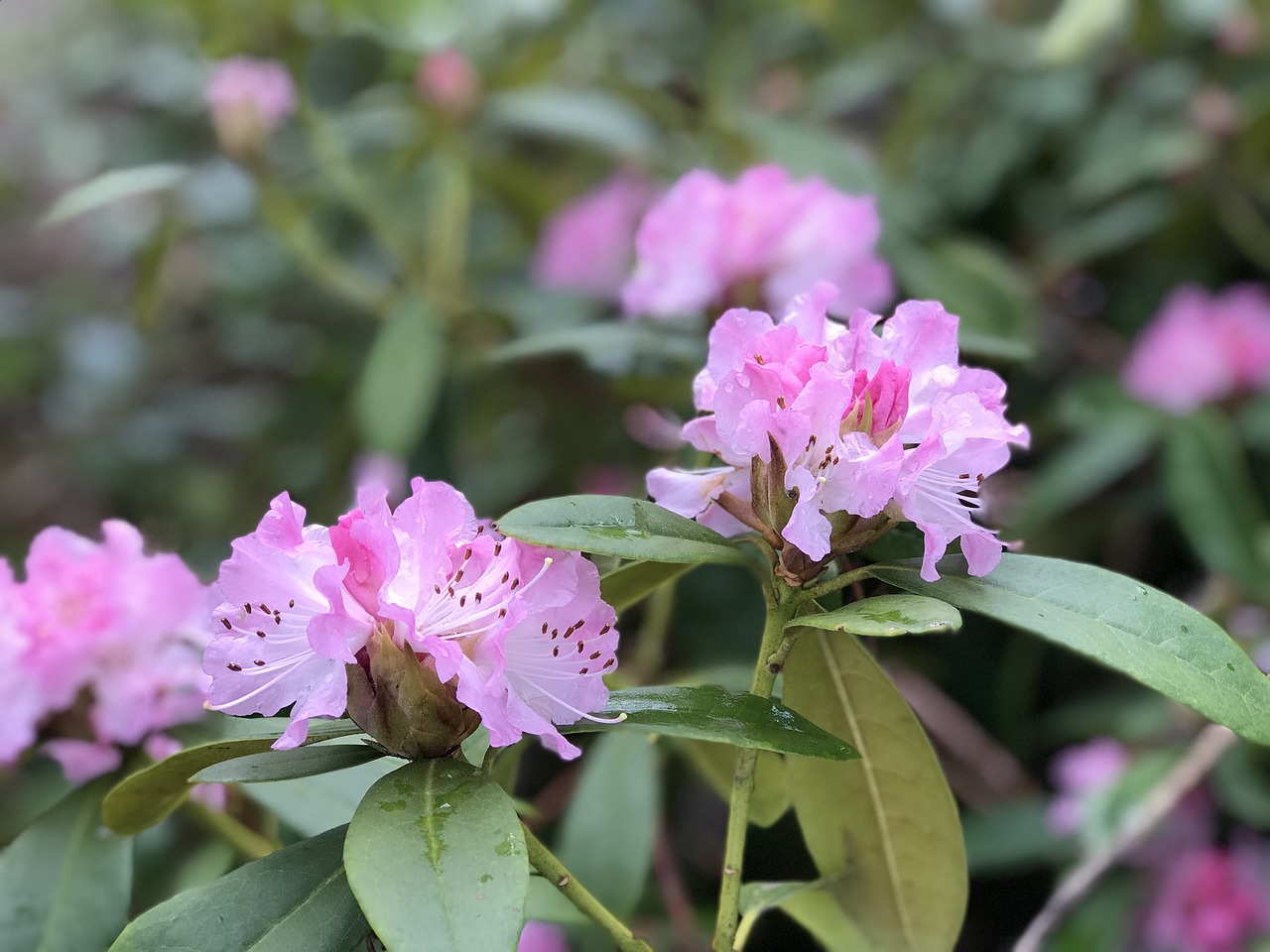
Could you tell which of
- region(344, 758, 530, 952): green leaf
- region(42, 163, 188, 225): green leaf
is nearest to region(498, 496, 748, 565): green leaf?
region(344, 758, 530, 952): green leaf

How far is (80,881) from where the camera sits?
0.81 meters

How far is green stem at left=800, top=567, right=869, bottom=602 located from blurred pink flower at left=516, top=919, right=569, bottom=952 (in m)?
0.92

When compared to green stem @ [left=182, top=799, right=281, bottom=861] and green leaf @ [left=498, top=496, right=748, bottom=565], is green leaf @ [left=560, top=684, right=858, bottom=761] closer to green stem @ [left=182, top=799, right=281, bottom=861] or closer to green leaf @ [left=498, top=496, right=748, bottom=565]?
green leaf @ [left=498, top=496, right=748, bottom=565]

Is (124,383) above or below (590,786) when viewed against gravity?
below

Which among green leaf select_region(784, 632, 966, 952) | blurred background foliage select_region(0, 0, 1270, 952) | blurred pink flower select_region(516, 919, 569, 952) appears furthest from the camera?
blurred background foliage select_region(0, 0, 1270, 952)

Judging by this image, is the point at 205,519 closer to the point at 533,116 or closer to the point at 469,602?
the point at 533,116

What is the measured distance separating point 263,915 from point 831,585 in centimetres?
34

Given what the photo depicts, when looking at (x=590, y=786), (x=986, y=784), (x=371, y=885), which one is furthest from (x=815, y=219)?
(x=986, y=784)

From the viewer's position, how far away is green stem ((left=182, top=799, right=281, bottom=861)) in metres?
0.85

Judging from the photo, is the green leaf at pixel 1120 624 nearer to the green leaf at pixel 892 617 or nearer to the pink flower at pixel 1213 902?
the green leaf at pixel 892 617

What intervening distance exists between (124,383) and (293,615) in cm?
209

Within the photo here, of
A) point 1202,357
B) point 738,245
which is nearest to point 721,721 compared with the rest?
point 738,245

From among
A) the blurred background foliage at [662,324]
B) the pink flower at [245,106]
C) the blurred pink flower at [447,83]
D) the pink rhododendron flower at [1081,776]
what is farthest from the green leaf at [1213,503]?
the pink flower at [245,106]

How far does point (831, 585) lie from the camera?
63 cm
